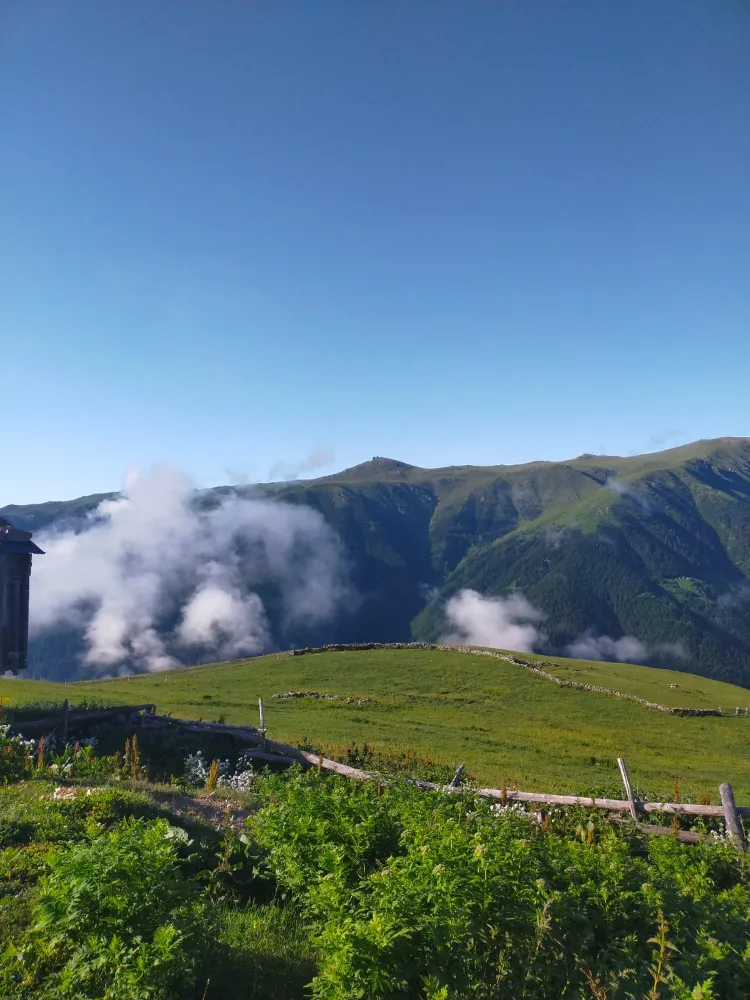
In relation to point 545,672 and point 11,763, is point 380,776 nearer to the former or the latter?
point 11,763

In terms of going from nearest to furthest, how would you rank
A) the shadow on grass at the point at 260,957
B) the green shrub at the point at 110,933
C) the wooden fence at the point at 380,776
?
the green shrub at the point at 110,933 → the shadow on grass at the point at 260,957 → the wooden fence at the point at 380,776

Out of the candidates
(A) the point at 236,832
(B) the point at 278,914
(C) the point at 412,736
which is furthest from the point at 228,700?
(B) the point at 278,914

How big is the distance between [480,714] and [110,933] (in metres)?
46.5

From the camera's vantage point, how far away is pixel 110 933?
23.1 ft

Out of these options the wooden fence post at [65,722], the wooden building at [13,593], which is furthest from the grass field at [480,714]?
the wooden building at [13,593]

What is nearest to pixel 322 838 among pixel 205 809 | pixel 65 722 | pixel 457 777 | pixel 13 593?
pixel 205 809

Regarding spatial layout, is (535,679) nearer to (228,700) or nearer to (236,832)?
(228,700)

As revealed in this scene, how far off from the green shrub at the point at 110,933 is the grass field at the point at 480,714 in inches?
781

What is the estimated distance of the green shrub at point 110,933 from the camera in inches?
261

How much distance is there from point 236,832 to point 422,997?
24.4 feet

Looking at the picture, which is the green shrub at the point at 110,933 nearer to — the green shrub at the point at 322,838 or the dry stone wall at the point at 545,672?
the green shrub at the point at 322,838

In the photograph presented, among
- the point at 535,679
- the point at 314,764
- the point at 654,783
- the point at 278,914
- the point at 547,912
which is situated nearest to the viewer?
the point at 547,912

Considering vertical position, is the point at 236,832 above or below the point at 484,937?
→ below

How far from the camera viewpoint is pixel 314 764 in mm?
25297
